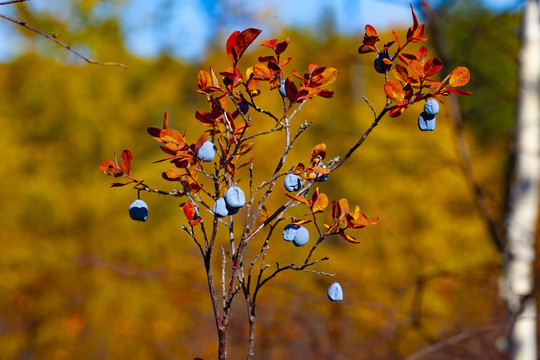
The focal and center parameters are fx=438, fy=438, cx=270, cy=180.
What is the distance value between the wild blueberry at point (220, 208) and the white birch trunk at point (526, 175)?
6.33ft

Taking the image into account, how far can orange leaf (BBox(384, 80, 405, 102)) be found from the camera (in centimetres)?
71

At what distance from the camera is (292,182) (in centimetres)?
78

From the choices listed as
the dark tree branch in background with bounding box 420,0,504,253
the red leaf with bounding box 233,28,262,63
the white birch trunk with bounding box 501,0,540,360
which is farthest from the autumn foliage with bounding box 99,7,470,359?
the white birch trunk with bounding box 501,0,540,360

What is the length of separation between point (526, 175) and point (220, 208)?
2074mm

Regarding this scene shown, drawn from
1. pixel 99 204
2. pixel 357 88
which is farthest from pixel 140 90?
pixel 357 88

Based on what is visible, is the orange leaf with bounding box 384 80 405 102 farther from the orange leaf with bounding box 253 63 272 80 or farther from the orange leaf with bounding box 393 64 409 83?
the orange leaf with bounding box 253 63 272 80

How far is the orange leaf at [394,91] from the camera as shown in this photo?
71 centimetres

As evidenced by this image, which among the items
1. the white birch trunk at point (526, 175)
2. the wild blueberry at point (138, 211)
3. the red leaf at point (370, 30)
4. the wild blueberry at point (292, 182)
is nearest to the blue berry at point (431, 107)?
the red leaf at point (370, 30)

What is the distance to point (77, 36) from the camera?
227 inches

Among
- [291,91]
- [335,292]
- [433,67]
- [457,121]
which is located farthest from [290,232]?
[457,121]

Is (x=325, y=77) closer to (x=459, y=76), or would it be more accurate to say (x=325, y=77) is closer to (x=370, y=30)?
(x=370, y=30)

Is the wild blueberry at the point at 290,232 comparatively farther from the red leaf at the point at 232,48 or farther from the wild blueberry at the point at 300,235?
the red leaf at the point at 232,48

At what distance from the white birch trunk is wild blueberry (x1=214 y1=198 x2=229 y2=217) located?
1.93 m

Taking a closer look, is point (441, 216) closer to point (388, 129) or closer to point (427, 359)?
point (388, 129)
